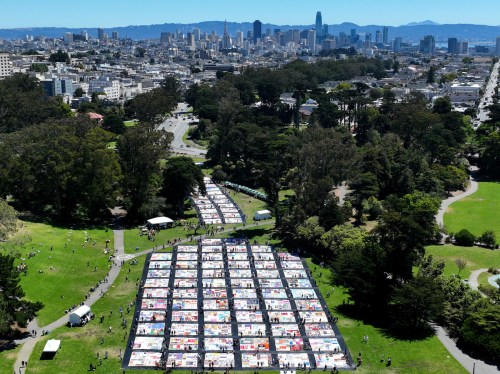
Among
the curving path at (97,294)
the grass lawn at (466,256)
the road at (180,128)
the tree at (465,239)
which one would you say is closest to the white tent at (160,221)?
the curving path at (97,294)

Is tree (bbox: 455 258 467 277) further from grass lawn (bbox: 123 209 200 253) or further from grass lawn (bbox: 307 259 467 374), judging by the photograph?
grass lawn (bbox: 123 209 200 253)

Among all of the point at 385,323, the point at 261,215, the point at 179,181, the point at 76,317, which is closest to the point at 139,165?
the point at 179,181

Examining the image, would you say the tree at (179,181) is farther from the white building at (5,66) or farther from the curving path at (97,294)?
the white building at (5,66)

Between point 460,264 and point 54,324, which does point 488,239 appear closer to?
point 460,264

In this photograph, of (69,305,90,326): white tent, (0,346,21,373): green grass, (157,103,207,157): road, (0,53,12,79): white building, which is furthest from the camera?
(0,53,12,79): white building

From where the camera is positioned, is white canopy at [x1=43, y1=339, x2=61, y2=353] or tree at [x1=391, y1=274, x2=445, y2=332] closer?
white canopy at [x1=43, y1=339, x2=61, y2=353]

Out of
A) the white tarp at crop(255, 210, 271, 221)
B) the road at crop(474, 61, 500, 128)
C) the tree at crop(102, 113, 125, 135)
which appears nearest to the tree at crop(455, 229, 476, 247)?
the white tarp at crop(255, 210, 271, 221)
